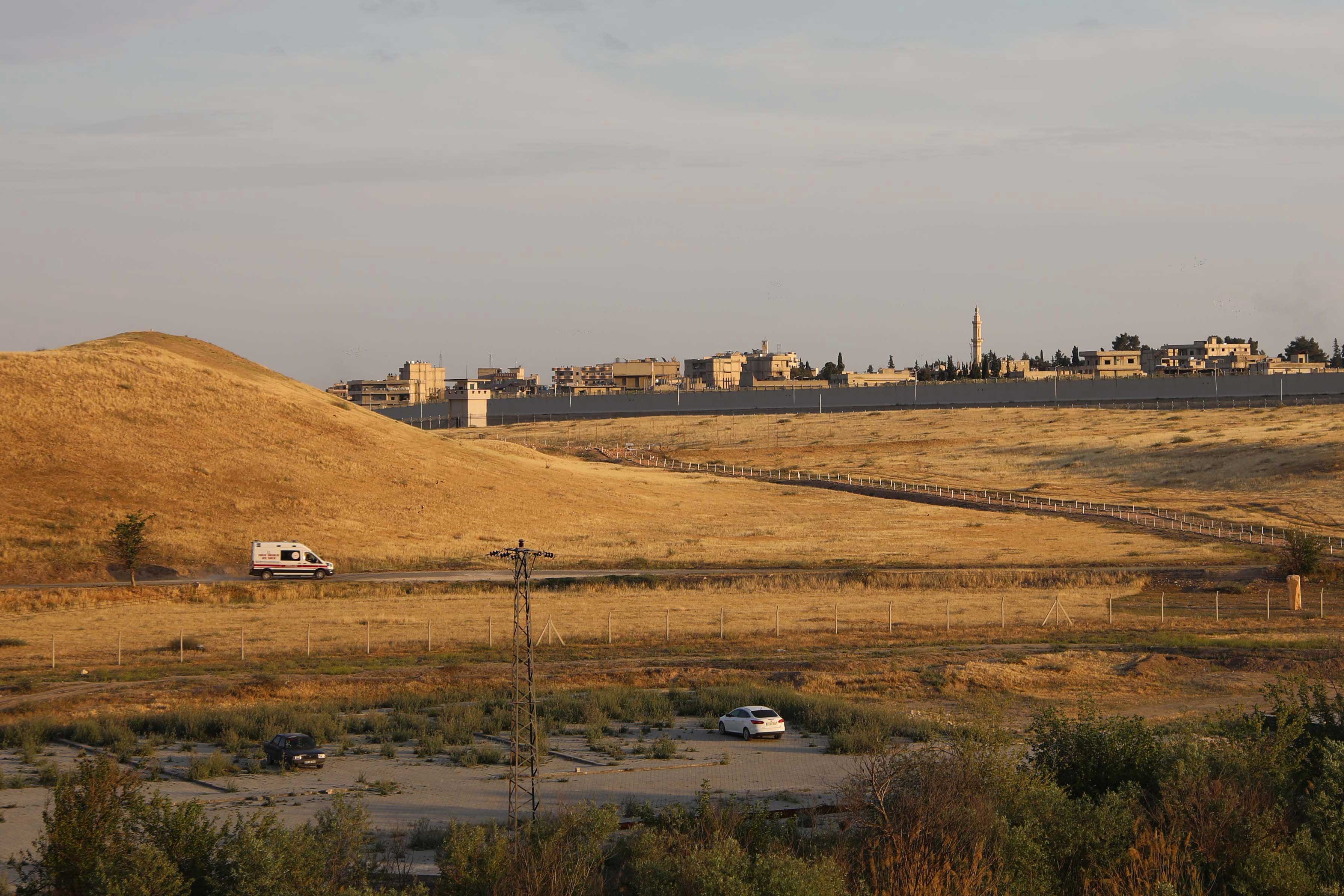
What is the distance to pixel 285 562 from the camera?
61000mm

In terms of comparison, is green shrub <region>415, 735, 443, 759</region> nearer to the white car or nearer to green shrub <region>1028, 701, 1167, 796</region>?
the white car

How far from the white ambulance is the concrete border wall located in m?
101

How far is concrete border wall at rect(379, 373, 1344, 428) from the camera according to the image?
479 ft

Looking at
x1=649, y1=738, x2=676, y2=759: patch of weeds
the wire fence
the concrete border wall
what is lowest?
the wire fence

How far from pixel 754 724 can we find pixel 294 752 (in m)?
10.6

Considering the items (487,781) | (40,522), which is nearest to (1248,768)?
(487,781)

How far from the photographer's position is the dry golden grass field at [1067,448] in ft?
314

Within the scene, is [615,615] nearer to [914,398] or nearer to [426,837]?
[426,837]

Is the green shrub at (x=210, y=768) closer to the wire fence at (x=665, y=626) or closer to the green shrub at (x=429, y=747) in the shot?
the green shrub at (x=429, y=747)

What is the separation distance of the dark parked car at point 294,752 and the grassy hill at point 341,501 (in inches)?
1546

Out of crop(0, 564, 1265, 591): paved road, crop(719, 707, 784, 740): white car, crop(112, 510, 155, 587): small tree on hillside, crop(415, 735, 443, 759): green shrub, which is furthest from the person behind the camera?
crop(0, 564, 1265, 591): paved road

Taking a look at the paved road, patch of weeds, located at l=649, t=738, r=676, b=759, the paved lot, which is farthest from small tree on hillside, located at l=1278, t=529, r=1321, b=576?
patch of weeds, located at l=649, t=738, r=676, b=759

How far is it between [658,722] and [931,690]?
30.5 feet

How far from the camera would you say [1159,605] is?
56.3 m
